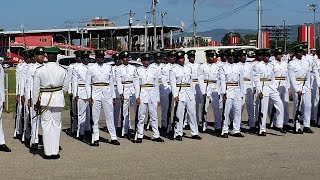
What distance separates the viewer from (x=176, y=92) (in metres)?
12.9

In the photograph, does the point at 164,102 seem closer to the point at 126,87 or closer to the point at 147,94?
the point at 126,87

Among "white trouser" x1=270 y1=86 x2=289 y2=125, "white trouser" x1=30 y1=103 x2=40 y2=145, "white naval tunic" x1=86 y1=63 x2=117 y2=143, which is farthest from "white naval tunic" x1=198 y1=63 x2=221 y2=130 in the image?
"white trouser" x1=30 y1=103 x2=40 y2=145

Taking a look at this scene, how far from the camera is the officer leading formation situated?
12344 mm

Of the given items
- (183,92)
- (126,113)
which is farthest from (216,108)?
(126,113)

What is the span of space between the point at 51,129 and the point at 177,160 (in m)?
2.45

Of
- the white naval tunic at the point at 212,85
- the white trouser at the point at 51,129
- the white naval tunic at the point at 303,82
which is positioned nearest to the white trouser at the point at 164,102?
the white naval tunic at the point at 212,85

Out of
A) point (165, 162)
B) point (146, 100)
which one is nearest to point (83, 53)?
point (146, 100)

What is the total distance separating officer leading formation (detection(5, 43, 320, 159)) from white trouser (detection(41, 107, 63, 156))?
0.65 metres

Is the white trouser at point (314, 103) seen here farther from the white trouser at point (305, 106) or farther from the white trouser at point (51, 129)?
the white trouser at point (51, 129)

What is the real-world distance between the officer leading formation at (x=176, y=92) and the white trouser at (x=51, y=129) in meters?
0.65

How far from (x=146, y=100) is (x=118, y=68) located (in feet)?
3.96

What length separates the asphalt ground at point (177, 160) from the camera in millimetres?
8914

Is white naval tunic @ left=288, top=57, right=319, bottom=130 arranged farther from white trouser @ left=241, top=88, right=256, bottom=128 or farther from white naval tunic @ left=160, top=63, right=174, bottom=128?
white naval tunic @ left=160, top=63, right=174, bottom=128

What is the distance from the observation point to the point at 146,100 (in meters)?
12.8
